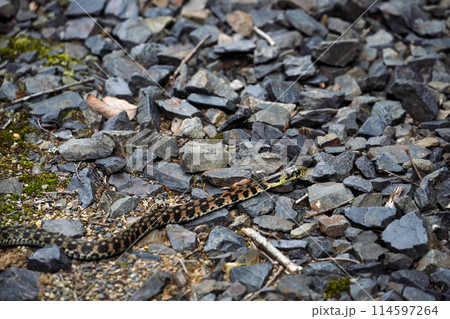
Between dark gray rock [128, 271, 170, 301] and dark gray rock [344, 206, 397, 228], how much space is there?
9.84 ft

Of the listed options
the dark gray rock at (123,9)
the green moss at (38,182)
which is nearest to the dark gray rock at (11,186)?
the green moss at (38,182)

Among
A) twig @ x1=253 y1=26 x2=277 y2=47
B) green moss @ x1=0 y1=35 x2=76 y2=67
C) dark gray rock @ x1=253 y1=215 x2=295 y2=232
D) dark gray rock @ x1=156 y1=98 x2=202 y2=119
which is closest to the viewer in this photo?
dark gray rock @ x1=253 y1=215 x2=295 y2=232

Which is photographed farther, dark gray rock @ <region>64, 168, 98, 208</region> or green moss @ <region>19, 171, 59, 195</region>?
green moss @ <region>19, 171, 59, 195</region>

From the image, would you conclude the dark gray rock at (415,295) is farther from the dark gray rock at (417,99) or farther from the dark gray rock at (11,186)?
the dark gray rock at (11,186)

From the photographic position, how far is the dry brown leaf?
400 inches

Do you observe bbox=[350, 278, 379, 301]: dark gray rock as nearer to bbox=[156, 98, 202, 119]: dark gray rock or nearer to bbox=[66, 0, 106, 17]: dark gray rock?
bbox=[156, 98, 202, 119]: dark gray rock

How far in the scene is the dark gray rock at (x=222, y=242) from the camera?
729cm

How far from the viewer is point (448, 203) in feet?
26.3

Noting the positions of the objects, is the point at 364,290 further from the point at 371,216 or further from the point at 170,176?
the point at 170,176

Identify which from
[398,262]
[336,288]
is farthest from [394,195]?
[336,288]

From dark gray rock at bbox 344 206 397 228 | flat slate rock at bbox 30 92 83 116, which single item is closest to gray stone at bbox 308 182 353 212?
dark gray rock at bbox 344 206 397 228

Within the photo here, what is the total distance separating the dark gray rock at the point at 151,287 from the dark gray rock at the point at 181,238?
75 cm

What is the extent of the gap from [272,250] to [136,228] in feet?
6.78
